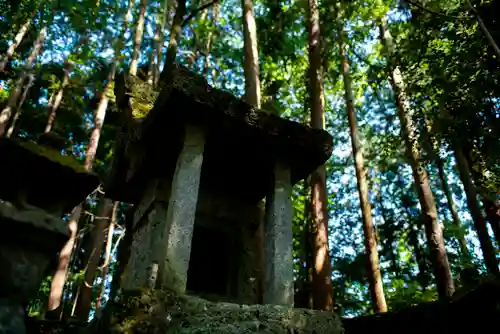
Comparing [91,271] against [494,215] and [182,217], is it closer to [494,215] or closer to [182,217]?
[182,217]

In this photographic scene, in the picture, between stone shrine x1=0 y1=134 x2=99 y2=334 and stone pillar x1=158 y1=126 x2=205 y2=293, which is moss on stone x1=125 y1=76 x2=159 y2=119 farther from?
stone pillar x1=158 y1=126 x2=205 y2=293

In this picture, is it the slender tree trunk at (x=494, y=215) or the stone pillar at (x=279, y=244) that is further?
the slender tree trunk at (x=494, y=215)

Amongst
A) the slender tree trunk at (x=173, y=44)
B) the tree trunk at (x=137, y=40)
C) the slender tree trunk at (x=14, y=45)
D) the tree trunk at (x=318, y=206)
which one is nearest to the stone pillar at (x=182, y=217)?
the tree trunk at (x=318, y=206)

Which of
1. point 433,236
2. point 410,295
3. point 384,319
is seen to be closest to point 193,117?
point 384,319

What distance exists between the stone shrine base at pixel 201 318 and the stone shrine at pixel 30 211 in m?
1.77

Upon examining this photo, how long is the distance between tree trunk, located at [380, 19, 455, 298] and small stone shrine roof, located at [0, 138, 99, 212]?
5775mm

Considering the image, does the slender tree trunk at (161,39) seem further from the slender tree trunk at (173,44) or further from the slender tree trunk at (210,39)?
the slender tree trunk at (173,44)

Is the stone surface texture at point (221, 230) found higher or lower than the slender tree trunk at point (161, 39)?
lower

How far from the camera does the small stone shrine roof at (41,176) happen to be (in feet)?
16.9

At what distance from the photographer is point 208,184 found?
547 cm

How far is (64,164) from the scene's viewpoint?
17.7ft

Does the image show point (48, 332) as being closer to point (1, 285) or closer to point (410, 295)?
point (1, 285)

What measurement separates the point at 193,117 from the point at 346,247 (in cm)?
1800

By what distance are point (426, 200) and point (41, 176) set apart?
22.7 ft
